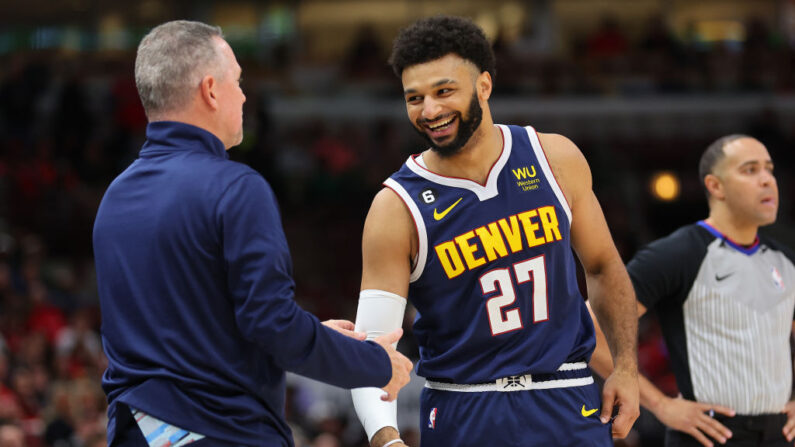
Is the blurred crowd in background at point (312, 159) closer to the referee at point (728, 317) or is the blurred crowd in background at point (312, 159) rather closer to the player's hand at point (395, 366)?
the referee at point (728, 317)

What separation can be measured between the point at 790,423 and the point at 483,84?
2307 millimetres

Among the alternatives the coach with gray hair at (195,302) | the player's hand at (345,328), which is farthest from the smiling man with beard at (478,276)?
the coach with gray hair at (195,302)

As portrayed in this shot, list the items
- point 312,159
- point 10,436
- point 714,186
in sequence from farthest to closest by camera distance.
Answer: point 312,159 < point 10,436 < point 714,186

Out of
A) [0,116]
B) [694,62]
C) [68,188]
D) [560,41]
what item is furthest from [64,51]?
[694,62]

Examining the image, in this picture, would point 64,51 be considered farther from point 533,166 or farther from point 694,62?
point 533,166

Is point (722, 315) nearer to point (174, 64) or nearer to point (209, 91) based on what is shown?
point (209, 91)

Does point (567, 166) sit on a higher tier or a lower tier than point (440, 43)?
lower

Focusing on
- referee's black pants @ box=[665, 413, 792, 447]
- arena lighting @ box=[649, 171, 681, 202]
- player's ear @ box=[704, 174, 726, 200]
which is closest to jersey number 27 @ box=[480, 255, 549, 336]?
referee's black pants @ box=[665, 413, 792, 447]

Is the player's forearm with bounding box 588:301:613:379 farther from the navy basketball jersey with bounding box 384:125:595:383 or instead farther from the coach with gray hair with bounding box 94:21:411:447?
the coach with gray hair with bounding box 94:21:411:447

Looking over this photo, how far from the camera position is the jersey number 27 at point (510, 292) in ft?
11.8

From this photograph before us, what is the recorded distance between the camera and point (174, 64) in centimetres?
300

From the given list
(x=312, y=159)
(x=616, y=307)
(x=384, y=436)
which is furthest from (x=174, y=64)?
(x=312, y=159)

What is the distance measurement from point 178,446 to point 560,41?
19.3m

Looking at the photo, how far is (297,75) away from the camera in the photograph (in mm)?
18391
